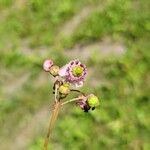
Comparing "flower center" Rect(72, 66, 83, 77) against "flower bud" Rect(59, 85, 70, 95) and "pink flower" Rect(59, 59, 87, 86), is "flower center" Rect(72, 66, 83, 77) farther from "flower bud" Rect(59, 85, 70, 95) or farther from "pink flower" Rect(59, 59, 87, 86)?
"flower bud" Rect(59, 85, 70, 95)

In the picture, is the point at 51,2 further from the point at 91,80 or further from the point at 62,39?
the point at 91,80

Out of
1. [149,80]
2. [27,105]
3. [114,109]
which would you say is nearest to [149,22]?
[149,80]

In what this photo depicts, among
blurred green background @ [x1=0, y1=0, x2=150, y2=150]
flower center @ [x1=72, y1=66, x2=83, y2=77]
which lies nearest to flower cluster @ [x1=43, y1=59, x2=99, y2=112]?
flower center @ [x1=72, y1=66, x2=83, y2=77]

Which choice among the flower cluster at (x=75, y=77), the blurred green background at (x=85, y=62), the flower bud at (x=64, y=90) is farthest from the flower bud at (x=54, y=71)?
the blurred green background at (x=85, y=62)

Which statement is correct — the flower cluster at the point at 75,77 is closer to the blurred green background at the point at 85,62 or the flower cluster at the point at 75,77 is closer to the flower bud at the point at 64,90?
the flower bud at the point at 64,90

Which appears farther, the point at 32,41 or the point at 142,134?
the point at 32,41

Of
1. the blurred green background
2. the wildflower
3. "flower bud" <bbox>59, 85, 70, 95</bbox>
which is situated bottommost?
"flower bud" <bbox>59, 85, 70, 95</bbox>
